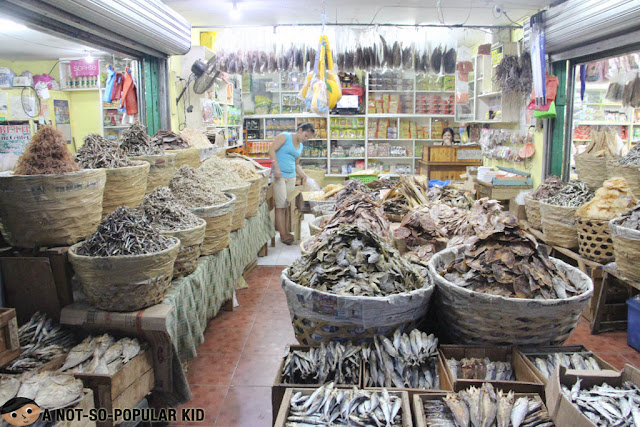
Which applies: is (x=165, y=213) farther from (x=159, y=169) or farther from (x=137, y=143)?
(x=137, y=143)

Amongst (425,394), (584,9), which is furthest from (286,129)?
(425,394)

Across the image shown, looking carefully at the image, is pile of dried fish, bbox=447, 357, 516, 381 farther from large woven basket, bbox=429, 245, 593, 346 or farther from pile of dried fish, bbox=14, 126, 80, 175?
pile of dried fish, bbox=14, 126, 80, 175

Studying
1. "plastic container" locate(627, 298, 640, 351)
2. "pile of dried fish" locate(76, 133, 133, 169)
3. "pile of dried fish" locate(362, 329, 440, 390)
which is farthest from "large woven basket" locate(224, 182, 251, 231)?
"plastic container" locate(627, 298, 640, 351)

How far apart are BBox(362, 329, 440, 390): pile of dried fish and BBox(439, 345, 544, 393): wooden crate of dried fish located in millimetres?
60

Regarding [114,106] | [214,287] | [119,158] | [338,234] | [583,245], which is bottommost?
[214,287]

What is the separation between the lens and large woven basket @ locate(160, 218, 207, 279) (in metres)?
2.63

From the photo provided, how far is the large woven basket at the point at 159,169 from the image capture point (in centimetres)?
301

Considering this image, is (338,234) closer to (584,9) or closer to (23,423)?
(23,423)

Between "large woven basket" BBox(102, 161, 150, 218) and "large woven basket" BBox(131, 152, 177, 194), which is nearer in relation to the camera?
"large woven basket" BBox(102, 161, 150, 218)

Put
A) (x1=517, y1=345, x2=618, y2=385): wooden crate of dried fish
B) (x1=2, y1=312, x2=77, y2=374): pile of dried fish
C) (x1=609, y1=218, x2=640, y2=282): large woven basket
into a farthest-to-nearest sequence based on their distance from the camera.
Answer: (x1=609, y1=218, x2=640, y2=282): large woven basket
(x1=2, y1=312, x2=77, y2=374): pile of dried fish
(x1=517, y1=345, x2=618, y2=385): wooden crate of dried fish

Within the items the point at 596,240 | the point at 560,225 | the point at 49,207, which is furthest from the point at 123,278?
the point at 560,225

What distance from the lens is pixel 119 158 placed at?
261 centimetres

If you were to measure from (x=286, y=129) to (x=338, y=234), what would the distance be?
307 inches

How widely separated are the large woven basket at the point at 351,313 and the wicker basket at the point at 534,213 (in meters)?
2.98
